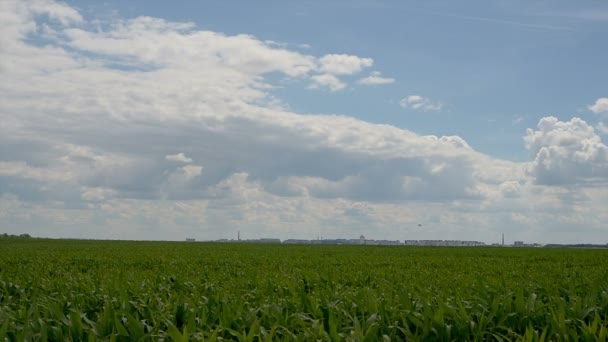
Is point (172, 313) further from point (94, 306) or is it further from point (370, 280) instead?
point (370, 280)

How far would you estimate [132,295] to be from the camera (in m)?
9.97

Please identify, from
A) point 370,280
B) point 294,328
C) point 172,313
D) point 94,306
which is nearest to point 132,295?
point 94,306

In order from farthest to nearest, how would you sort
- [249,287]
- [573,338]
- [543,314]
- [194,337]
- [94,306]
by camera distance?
[249,287], [94,306], [543,314], [573,338], [194,337]

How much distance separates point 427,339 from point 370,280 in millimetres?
12129

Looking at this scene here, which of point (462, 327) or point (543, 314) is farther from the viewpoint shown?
point (543, 314)

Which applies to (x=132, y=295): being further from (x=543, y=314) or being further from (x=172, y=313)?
(x=543, y=314)

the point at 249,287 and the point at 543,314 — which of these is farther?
the point at 249,287

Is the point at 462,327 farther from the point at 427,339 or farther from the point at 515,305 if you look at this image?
the point at 515,305

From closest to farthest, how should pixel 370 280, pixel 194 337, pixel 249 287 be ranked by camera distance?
pixel 194 337, pixel 249 287, pixel 370 280

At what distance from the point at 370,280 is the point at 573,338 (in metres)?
12.5

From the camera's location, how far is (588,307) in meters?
8.41

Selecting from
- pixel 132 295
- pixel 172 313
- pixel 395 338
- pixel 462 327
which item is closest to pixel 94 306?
pixel 132 295

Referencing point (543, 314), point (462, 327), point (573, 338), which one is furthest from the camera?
point (543, 314)

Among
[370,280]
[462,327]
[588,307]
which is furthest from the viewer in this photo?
[370,280]
